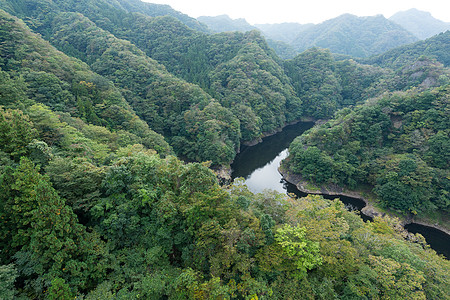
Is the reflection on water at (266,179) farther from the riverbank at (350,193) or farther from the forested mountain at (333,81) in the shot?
the forested mountain at (333,81)

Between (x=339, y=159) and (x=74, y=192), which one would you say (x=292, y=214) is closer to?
(x=74, y=192)

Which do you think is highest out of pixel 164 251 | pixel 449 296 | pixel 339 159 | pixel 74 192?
pixel 74 192

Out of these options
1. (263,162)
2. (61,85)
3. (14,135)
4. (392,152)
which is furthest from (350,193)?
(61,85)

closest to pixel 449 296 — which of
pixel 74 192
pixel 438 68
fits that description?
pixel 74 192

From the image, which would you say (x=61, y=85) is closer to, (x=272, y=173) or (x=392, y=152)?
(x=272, y=173)

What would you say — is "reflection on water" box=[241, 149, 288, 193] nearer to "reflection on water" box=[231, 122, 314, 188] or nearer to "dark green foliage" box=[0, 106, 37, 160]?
"reflection on water" box=[231, 122, 314, 188]

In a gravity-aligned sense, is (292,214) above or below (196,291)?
above

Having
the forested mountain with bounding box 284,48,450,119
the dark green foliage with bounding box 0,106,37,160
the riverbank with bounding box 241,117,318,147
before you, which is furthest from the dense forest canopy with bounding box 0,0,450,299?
the forested mountain with bounding box 284,48,450,119
